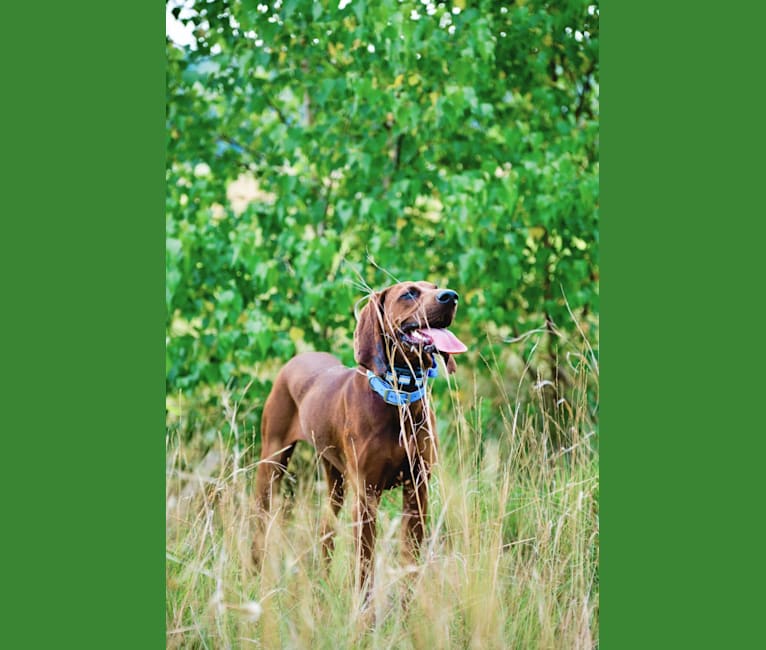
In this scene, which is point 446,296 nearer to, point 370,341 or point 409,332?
point 409,332

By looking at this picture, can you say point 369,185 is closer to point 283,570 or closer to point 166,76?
point 166,76

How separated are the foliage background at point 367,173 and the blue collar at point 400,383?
404 mm

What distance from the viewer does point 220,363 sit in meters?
4.17

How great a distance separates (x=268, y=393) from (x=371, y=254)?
778 mm

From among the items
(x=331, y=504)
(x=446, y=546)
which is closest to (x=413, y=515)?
(x=446, y=546)

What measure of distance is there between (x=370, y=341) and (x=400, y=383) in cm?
20

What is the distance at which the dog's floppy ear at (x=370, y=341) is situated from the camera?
3.65 metres

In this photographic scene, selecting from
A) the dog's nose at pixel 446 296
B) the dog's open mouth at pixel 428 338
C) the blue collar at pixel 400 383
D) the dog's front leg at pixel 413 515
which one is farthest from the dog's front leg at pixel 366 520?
the dog's nose at pixel 446 296

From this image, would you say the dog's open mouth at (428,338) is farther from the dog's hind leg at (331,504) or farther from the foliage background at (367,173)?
the dog's hind leg at (331,504)

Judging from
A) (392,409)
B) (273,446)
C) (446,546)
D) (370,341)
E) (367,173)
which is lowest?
(446,546)

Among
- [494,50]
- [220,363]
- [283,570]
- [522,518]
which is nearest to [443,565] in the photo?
[522,518]

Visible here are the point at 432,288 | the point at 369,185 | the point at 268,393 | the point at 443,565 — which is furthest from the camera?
the point at 369,185

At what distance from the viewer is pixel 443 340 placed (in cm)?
363

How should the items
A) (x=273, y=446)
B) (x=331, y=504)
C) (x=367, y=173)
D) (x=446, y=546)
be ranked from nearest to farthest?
(x=446, y=546) < (x=331, y=504) < (x=273, y=446) < (x=367, y=173)
